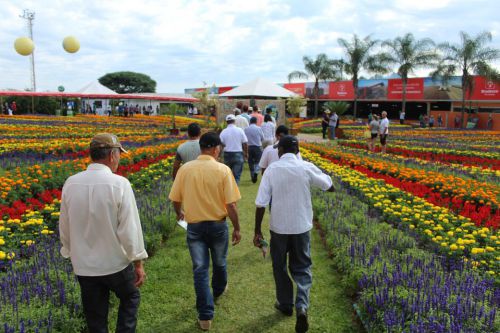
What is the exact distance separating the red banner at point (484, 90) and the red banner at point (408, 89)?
14.4 ft

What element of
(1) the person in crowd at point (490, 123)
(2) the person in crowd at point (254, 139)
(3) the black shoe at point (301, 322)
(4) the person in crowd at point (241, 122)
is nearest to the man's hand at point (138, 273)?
(3) the black shoe at point (301, 322)

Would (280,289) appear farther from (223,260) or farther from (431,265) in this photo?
(431,265)

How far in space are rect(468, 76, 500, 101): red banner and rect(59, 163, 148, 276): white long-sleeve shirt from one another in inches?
1457

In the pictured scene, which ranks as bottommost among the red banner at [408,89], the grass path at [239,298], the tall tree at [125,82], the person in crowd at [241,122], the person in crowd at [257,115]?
the grass path at [239,298]

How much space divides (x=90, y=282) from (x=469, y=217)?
5895 mm

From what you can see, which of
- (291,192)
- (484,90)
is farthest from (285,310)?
(484,90)

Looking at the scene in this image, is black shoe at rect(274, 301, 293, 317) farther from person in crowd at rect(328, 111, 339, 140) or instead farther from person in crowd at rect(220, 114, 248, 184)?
person in crowd at rect(328, 111, 339, 140)

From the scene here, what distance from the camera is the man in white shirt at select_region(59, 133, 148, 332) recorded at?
2.75 metres

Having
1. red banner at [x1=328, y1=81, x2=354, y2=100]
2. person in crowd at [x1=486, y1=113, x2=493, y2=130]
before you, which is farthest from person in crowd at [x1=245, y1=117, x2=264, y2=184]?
red banner at [x1=328, y1=81, x2=354, y2=100]

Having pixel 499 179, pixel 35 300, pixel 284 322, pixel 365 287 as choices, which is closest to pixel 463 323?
pixel 365 287

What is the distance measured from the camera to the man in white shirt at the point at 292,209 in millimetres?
3902

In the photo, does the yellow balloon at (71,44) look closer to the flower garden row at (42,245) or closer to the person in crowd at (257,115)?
the person in crowd at (257,115)

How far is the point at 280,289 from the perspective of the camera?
4105 mm

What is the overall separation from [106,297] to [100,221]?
0.62m
